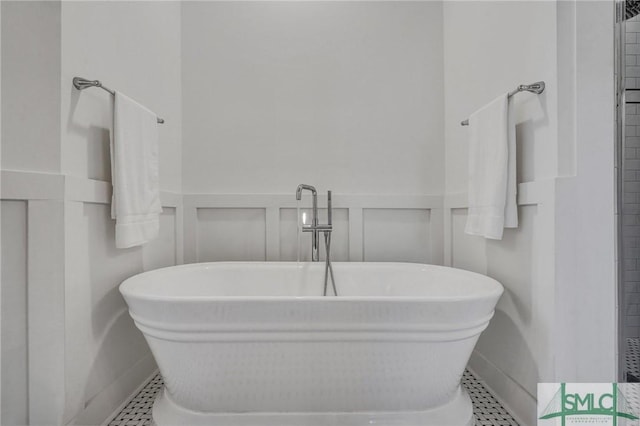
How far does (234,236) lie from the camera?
1.91m

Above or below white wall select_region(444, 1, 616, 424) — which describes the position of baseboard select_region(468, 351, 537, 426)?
below

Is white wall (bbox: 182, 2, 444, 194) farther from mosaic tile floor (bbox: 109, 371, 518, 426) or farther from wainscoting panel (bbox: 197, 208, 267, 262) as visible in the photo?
mosaic tile floor (bbox: 109, 371, 518, 426)

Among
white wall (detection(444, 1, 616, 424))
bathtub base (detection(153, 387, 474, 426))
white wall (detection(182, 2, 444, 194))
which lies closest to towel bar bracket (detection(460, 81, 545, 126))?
white wall (detection(444, 1, 616, 424))

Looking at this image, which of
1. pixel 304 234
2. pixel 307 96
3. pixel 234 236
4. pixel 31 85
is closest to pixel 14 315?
pixel 31 85

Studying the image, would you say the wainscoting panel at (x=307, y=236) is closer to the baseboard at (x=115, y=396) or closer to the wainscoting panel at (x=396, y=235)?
the wainscoting panel at (x=396, y=235)

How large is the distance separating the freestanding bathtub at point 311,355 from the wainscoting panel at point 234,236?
73 centimetres

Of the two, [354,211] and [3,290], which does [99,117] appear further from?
[354,211]

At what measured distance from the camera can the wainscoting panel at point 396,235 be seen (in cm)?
192

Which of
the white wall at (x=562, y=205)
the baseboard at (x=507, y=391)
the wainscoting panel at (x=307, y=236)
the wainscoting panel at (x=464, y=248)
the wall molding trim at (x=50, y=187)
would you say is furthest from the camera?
the wainscoting panel at (x=307, y=236)

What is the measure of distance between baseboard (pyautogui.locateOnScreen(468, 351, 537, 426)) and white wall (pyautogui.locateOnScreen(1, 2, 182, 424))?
1.55m

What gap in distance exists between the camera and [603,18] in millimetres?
1061

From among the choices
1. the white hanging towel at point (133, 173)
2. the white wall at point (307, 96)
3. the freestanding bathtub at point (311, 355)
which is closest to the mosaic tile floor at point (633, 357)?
the freestanding bathtub at point (311, 355)

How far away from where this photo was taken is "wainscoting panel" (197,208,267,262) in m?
1.90

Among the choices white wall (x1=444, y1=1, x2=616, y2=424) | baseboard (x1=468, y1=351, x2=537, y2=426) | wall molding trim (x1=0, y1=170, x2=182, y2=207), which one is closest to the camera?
wall molding trim (x1=0, y1=170, x2=182, y2=207)
